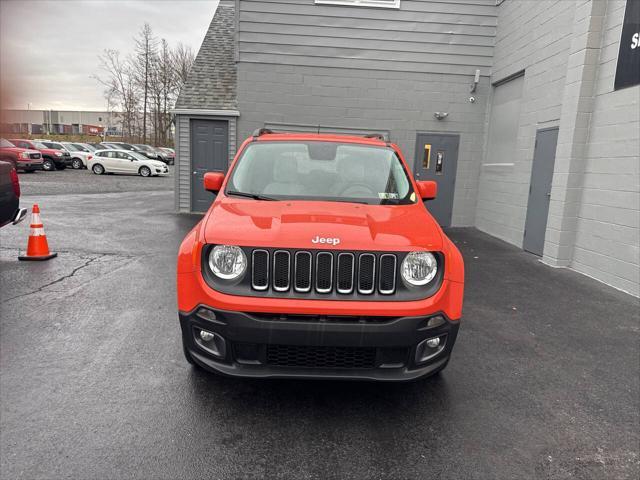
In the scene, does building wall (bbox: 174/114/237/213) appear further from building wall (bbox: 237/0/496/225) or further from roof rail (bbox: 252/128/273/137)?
roof rail (bbox: 252/128/273/137)

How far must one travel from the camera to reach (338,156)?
446 centimetres

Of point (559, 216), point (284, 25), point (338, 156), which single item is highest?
point (284, 25)

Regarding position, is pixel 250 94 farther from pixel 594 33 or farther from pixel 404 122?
pixel 594 33

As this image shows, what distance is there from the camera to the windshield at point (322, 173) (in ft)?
13.2

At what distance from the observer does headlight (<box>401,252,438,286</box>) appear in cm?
312

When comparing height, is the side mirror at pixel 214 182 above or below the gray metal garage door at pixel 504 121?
below

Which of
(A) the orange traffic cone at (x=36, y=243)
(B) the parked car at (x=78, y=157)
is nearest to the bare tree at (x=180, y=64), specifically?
(B) the parked car at (x=78, y=157)

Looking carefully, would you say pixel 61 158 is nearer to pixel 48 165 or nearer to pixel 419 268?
pixel 48 165

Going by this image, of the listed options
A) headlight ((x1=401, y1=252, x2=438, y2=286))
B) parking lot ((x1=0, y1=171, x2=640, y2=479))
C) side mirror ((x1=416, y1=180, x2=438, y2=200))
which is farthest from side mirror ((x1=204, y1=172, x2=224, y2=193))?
headlight ((x1=401, y1=252, x2=438, y2=286))

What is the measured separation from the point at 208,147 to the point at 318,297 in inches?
393

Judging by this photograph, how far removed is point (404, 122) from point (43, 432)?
33.7 feet

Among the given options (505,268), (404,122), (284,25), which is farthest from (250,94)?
(505,268)

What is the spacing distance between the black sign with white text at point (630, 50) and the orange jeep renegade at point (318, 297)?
5124 mm

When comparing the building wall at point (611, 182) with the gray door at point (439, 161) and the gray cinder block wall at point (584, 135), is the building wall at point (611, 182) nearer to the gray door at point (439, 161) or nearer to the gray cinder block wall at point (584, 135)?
the gray cinder block wall at point (584, 135)
